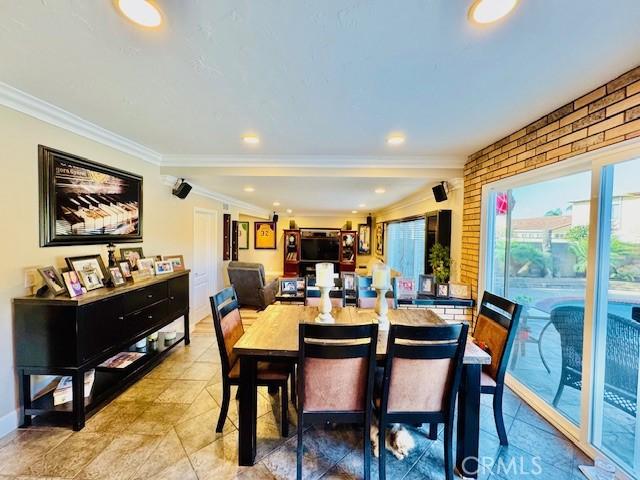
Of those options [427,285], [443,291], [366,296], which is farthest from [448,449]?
[427,285]

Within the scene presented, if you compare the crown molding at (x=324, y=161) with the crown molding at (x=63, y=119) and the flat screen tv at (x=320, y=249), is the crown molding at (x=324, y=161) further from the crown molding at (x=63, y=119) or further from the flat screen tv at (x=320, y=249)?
the flat screen tv at (x=320, y=249)

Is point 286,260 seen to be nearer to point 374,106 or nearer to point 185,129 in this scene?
point 185,129

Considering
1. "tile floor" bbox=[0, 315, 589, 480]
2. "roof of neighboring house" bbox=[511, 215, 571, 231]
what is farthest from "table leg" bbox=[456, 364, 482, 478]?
"roof of neighboring house" bbox=[511, 215, 571, 231]

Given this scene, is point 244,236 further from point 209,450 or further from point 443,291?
point 209,450

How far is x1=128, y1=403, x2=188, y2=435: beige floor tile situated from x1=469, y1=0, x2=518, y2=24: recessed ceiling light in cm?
312

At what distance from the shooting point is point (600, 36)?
4.34ft

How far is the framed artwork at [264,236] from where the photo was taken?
371 inches

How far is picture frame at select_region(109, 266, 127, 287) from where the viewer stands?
2.53 metres

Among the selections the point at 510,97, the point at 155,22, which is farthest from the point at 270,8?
the point at 510,97

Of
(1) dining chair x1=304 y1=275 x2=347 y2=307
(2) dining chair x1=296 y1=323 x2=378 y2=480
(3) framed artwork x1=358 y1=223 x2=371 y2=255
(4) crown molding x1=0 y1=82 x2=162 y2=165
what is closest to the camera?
(2) dining chair x1=296 y1=323 x2=378 y2=480

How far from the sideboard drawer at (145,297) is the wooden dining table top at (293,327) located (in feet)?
4.19

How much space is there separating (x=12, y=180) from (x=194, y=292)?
9.62 ft

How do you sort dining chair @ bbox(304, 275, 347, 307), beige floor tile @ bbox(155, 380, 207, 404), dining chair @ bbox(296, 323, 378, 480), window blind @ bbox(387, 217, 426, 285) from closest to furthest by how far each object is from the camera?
1. dining chair @ bbox(296, 323, 378, 480)
2. beige floor tile @ bbox(155, 380, 207, 404)
3. dining chair @ bbox(304, 275, 347, 307)
4. window blind @ bbox(387, 217, 426, 285)

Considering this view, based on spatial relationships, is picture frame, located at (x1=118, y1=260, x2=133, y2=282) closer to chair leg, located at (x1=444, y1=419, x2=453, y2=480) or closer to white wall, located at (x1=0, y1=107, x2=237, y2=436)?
white wall, located at (x1=0, y1=107, x2=237, y2=436)
